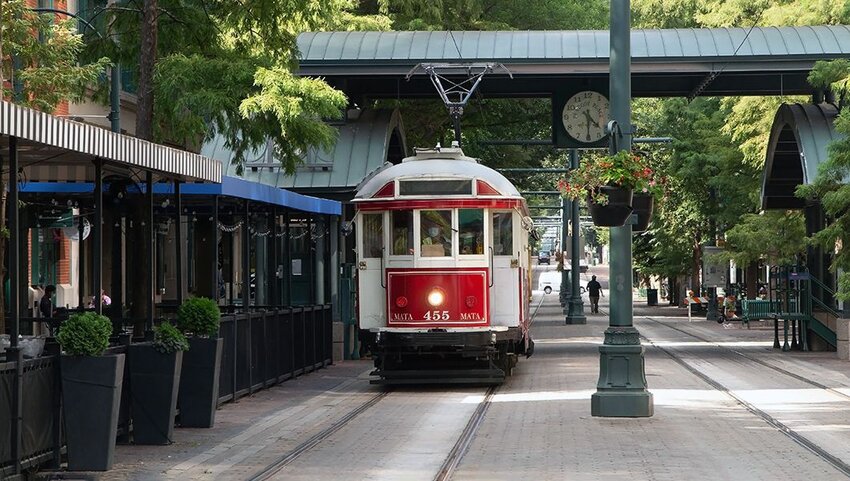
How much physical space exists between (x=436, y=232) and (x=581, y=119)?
1149 cm

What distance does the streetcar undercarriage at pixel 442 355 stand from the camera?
73.9ft

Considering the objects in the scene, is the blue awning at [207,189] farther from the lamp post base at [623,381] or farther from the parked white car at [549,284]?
the parked white car at [549,284]

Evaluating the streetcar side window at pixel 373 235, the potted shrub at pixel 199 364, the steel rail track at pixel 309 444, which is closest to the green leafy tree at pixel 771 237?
the streetcar side window at pixel 373 235

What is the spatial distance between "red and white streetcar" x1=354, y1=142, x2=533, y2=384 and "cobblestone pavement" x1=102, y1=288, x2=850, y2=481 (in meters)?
0.73

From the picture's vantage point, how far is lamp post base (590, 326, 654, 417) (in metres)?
17.6

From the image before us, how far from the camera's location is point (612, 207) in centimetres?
1722

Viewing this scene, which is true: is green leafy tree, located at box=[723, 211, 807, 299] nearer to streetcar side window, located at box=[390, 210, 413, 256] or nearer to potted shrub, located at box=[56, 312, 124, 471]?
streetcar side window, located at box=[390, 210, 413, 256]

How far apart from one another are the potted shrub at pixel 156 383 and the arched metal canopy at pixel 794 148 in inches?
669

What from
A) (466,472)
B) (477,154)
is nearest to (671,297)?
(477,154)

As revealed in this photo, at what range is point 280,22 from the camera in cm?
2139

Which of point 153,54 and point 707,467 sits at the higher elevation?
point 153,54

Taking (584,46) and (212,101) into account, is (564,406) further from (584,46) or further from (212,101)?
(584,46)

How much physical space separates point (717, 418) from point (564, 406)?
2413mm

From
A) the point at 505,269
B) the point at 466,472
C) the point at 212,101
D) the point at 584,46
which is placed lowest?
the point at 466,472
